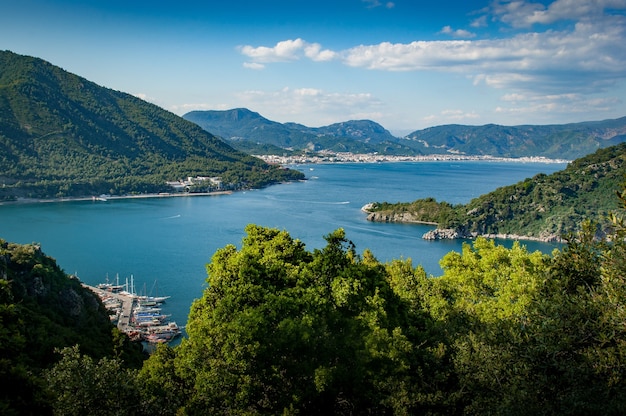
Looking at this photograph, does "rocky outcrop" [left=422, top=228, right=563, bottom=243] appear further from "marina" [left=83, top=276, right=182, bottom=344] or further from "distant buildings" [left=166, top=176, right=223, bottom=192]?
"distant buildings" [left=166, top=176, right=223, bottom=192]

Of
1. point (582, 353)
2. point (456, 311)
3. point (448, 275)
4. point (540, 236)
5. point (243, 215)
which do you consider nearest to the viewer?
point (582, 353)

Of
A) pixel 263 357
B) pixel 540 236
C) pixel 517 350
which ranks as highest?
pixel 517 350

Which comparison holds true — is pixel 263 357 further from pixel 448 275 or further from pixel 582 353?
pixel 448 275

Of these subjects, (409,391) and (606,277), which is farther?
(409,391)

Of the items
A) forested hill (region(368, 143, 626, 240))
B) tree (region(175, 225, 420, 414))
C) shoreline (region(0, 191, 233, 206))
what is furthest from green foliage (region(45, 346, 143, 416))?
shoreline (region(0, 191, 233, 206))

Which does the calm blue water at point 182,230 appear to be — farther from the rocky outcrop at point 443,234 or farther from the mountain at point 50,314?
the mountain at point 50,314

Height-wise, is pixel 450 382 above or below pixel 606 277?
below

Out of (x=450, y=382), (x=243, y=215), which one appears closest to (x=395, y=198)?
(x=243, y=215)
